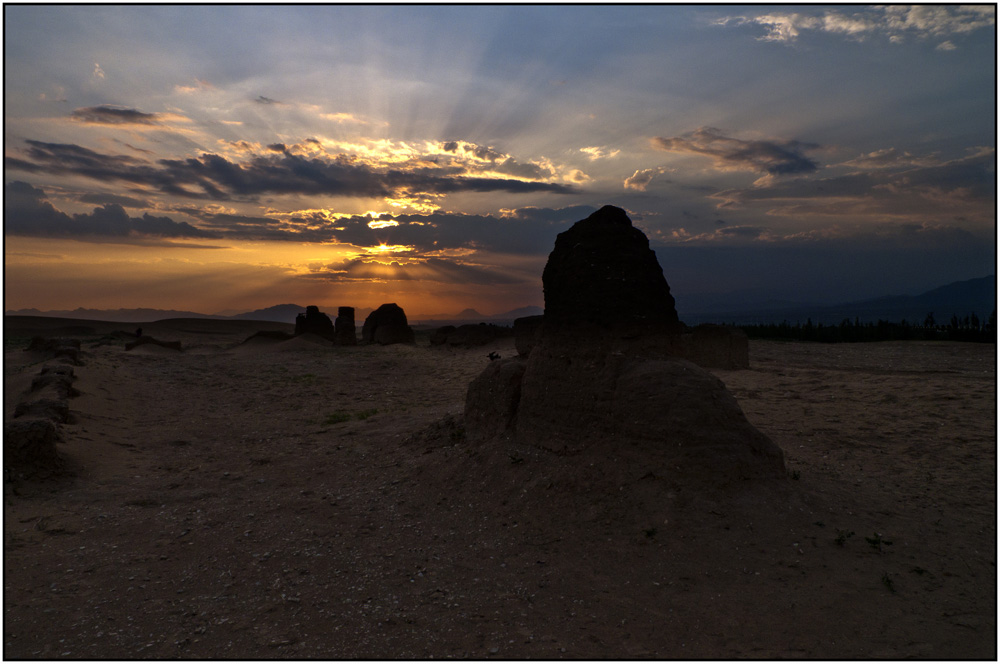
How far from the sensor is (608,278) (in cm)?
648

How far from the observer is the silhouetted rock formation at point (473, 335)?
27.2 meters

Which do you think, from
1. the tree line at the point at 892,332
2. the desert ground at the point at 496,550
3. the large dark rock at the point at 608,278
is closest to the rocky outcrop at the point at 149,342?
the desert ground at the point at 496,550

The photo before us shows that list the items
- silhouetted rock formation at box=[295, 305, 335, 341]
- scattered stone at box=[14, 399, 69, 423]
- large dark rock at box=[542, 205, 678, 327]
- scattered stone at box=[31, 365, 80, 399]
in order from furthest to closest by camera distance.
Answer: silhouetted rock formation at box=[295, 305, 335, 341] < scattered stone at box=[31, 365, 80, 399] < scattered stone at box=[14, 399, 69, 423] < large dark rock at box=[542, 205, 678, 327]

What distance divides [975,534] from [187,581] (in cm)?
734

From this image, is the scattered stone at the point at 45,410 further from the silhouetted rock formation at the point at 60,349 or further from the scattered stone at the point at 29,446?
the silhouetted rock formation at the point at 60,349

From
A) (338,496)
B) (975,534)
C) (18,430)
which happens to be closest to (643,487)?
(975,534)

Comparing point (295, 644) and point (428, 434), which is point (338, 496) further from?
point (295, 644)

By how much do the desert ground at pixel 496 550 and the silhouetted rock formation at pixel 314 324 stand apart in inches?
921

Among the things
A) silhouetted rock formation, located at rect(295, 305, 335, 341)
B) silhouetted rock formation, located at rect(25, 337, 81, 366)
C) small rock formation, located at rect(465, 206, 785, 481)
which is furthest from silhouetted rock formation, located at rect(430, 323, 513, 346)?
small rock formation, located at rect(465, 206, 785, 481)

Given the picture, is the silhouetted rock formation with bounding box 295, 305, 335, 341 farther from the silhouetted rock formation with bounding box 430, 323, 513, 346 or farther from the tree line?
the tree line

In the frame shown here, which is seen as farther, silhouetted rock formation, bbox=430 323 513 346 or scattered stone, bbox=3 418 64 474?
silhouetted rock formation, bbox=430 323 513 346

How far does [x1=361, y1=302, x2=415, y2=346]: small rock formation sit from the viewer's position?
30131 millimetres

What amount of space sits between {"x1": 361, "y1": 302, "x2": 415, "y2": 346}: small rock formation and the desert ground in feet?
68.1

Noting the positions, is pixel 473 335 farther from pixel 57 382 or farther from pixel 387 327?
pixel 57 382
